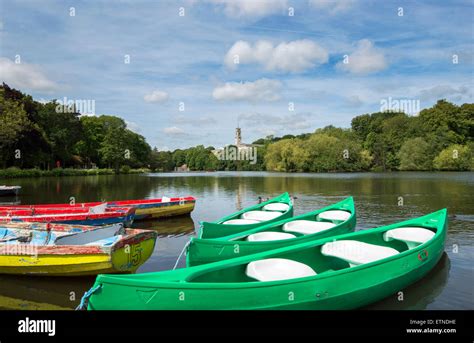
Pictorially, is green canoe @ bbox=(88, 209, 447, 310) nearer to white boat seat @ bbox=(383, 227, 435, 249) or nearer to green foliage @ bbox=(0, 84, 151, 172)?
white boat seat @ bbox=(383, 227, 435, 249)

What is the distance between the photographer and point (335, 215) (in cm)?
1387

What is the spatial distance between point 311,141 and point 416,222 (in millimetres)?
80113

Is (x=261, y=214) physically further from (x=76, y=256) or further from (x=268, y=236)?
(x=76, y=256)

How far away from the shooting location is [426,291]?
8.86 meters

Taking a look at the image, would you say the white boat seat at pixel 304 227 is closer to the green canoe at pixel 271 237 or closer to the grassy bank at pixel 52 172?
the green canoe at pixel 271 237

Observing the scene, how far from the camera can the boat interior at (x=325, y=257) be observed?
7.07 meters

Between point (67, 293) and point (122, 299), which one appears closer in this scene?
point (122, 299)

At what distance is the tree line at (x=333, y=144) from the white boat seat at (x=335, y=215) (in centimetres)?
5616

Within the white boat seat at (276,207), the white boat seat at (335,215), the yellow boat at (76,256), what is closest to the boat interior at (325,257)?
the white boat seat at (335,215)


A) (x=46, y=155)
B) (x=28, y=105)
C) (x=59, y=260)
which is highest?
(x=28, y=105)

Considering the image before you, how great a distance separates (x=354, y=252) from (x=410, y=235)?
263cm
